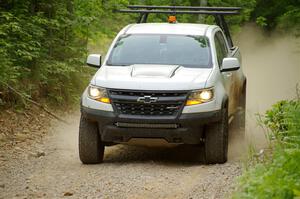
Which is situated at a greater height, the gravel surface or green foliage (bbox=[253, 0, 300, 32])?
the gravel surface

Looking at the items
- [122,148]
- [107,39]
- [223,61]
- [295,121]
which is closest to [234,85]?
[223,61]

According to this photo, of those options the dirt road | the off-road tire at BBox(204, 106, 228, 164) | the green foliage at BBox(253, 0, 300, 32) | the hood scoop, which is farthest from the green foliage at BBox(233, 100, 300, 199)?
the green foliage at BBox(253, 0, 300, 32)

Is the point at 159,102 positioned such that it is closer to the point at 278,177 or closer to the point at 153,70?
the point at 153,70

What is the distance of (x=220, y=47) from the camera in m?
11.0

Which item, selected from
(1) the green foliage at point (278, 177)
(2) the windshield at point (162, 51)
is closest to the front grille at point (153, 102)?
(2) the windshield at point (162, 51)

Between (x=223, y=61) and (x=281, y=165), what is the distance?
381 cm

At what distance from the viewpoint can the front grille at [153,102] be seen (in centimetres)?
887

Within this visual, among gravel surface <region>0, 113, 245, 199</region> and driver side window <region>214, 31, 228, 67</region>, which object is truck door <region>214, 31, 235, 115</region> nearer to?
driver side window <region>214, 31, 228, 67</region>

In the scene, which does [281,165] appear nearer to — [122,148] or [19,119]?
[122,148]

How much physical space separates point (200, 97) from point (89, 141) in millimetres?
1644

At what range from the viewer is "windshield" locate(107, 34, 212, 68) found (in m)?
10.0

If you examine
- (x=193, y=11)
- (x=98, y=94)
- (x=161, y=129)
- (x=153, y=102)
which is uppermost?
(x=193, y=11)

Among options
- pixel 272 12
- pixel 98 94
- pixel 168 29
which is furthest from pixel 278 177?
pixel 272 12

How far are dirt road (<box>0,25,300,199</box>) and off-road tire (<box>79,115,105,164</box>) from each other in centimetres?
15
